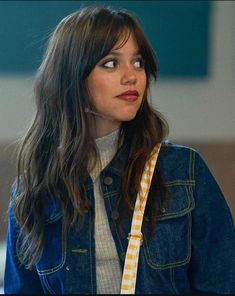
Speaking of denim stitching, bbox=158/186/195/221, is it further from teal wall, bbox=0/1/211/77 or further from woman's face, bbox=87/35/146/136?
teal wall, bbox=0/1/211/77

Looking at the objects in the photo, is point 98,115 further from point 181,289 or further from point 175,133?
point 175,133

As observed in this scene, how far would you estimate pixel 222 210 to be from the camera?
108 cm

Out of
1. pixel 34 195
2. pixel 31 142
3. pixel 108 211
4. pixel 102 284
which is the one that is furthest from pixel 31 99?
pixel 102 284

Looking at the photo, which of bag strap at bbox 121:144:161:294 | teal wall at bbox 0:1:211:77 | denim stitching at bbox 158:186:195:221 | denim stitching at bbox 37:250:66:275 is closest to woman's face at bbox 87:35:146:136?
bag strap at bbox 121:144:161:294

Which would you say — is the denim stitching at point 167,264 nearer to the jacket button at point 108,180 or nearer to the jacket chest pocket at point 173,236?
the jacket chest pocket at point 173,236

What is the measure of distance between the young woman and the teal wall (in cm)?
42

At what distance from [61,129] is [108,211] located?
0.23m

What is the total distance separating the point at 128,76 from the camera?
3.50ft

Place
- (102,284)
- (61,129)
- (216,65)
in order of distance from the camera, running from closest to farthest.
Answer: (102,284) < (61,129) < (216,65)

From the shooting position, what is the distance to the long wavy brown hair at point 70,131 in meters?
1.08

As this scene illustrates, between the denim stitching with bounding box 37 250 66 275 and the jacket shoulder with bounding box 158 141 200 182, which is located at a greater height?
the jacket shoulder with bounding box 158 141 200 182

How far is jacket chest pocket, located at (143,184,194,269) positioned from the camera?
3.48 feet

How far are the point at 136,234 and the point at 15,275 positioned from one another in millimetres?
371

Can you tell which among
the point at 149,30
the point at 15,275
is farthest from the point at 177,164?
the point at 149,30
